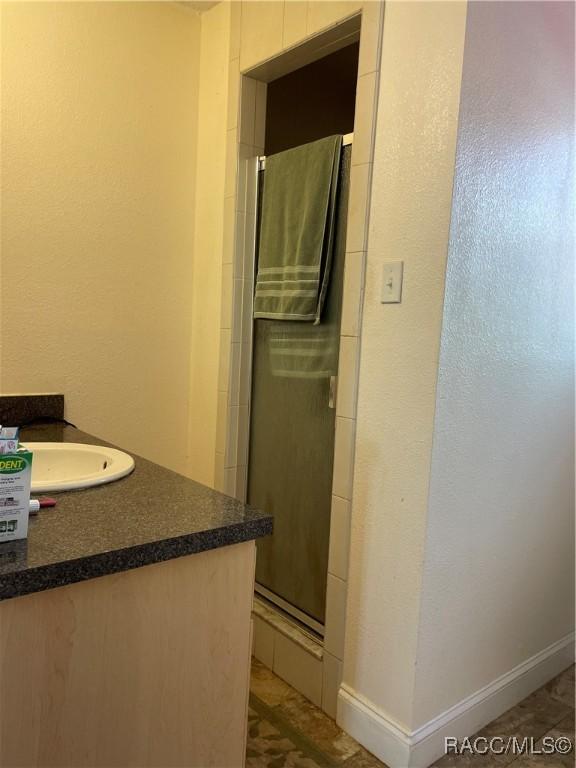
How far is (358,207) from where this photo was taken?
5.31ft

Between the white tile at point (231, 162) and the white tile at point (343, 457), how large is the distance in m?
0.92

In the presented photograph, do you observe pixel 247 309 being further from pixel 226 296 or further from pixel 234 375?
pixel 234 375

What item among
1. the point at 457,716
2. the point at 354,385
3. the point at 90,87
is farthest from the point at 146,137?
the point at 457,716

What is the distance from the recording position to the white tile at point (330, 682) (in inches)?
68.9

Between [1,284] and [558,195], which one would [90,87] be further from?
[558,195]

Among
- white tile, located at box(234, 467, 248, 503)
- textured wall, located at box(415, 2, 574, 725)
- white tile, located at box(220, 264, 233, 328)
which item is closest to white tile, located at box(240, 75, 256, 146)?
white tile, located at box(220, 264, 233, 328)

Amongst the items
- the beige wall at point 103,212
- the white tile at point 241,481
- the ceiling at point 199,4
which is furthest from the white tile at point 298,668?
the ceiling at point 199,4

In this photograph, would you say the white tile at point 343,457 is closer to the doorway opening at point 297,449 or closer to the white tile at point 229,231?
the doorway opening at point 297,449

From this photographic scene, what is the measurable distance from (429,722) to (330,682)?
313 millimetres

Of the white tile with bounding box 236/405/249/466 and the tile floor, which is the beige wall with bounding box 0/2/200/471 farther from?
the tile floor

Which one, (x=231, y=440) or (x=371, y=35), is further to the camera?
(x=231, y=440)

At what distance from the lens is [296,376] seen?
1.99 m

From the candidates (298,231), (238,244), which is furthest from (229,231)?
(298,231)

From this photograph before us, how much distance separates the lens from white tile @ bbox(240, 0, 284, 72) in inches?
73.0
